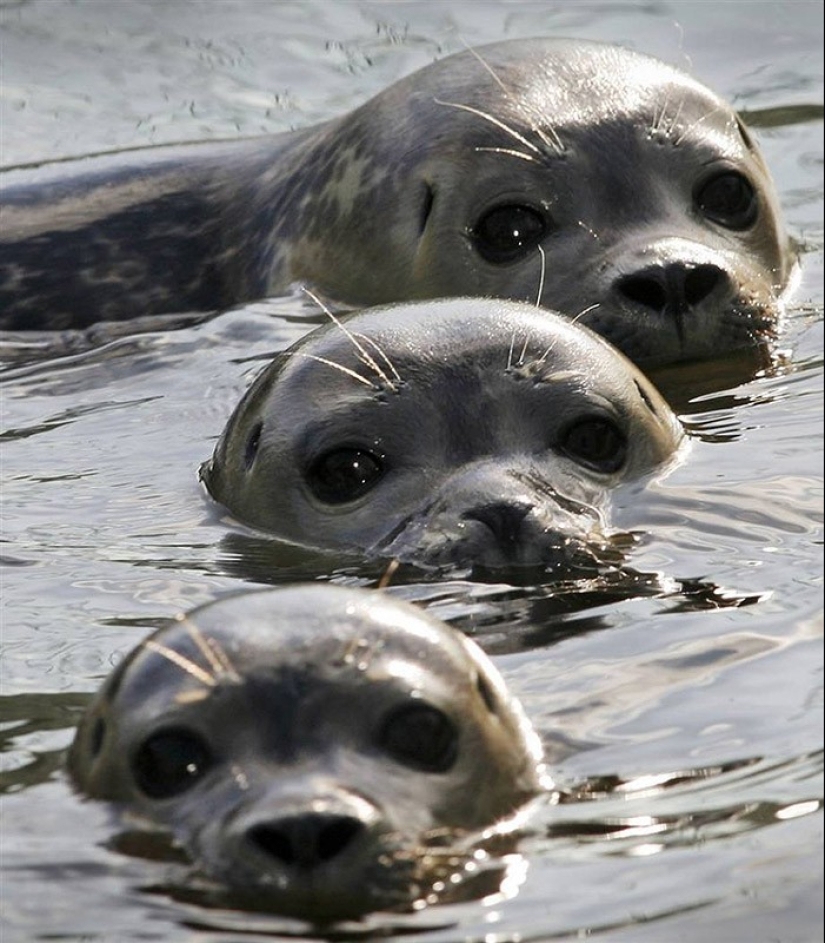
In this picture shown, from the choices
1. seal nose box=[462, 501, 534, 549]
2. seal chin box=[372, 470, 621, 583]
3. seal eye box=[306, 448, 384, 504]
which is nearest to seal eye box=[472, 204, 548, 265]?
seal eye box=[306, 448, 384, 504]

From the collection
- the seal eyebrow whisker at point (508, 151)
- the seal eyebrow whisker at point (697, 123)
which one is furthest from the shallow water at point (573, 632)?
the seal eyebrow whisker at point (508, 151)

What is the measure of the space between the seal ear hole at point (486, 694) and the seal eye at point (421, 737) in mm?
198

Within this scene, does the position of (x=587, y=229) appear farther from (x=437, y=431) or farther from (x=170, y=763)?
(x=170, y=763)

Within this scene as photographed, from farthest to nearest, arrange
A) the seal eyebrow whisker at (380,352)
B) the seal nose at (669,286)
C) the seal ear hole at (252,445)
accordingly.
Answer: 1. the seal nose at (669,286)
2. the seal ear hole at (252,445)
3. the seal eyebrow whisker at (380,352)

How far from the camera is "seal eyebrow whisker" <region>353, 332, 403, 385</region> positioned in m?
7.12

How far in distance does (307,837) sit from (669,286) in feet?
13.8

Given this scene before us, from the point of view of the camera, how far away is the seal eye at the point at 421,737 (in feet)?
16.2

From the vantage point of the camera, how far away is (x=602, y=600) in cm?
627

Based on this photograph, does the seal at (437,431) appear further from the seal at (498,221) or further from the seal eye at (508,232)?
the seal eye at (508,232)

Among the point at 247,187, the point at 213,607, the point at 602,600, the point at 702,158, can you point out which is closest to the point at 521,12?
the point at 247,187

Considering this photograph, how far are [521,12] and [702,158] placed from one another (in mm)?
5534

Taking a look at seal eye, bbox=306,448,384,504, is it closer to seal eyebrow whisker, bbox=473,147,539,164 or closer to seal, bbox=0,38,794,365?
seal, bbox=0,38,794,365

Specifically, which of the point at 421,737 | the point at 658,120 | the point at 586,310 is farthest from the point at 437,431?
the point at 658,120

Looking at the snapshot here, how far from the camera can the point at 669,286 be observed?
8.45m
